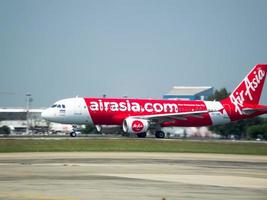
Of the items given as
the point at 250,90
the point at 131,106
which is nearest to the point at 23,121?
the point at 131,106

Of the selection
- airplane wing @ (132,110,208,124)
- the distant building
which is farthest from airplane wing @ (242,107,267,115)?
the distant building

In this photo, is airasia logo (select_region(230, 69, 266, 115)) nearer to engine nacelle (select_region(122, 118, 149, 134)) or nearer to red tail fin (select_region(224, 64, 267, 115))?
red tail fin (select_region(224, 64, 267, 115))

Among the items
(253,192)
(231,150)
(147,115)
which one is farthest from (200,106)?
(253,192)

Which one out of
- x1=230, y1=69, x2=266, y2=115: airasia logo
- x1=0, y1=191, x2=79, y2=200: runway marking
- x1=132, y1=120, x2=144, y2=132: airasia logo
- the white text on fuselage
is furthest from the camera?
x1=230, y1=69, x2=266, y2=115: airasia logo

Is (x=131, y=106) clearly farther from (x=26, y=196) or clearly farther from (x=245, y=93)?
(x=26, y=196)

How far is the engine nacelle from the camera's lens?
75.2 m

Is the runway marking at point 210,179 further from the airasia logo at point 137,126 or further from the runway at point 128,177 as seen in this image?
the airasia logo at point 137,126

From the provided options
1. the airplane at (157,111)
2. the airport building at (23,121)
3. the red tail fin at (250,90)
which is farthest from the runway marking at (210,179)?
the airport building at (23,121)

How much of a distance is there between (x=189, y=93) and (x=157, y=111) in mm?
106550

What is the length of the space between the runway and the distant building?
440 ft

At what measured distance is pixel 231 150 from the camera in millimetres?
54656

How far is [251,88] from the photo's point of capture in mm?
84000

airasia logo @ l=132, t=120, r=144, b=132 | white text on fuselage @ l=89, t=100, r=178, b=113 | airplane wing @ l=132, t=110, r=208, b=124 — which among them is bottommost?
airasia logo @ l=132, t=120, r=144, b=132

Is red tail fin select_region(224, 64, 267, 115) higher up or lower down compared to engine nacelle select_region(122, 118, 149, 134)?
higher up
